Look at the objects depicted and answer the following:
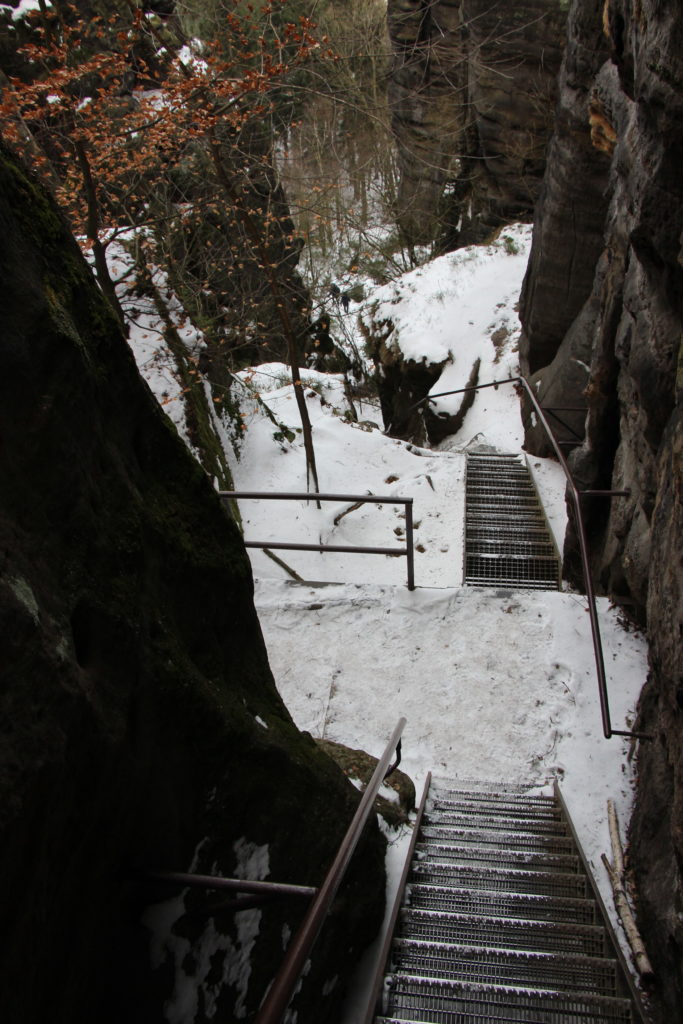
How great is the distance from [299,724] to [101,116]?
25.0ft

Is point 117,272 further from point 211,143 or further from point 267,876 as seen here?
point 267,876

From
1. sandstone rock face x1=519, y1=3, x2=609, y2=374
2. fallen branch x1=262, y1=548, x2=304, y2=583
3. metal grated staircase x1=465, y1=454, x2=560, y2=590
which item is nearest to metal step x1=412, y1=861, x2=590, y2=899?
metal grated staircase x1=465, y1=454, x2=560, y2=590

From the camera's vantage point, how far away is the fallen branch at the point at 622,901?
3.71 meters

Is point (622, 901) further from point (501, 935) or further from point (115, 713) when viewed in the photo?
point (115, 713)

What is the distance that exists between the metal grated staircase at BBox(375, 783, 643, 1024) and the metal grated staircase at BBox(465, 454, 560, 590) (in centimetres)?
455

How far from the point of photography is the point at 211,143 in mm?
8930

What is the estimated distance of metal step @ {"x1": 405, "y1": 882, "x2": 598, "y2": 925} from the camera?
3699 millimetres

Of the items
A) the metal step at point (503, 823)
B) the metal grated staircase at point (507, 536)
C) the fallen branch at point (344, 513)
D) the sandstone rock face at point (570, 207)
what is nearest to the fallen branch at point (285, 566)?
the fallen branch at point (344, 513)

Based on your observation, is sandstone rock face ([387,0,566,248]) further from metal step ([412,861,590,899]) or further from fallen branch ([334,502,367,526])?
metal step ([412,861,590,899])

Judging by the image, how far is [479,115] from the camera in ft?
61.4

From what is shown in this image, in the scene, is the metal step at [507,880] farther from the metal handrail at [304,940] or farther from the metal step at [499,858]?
the metal handrail at [304,940]

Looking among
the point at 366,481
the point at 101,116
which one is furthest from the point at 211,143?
the point at 366,481

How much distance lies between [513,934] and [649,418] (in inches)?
141

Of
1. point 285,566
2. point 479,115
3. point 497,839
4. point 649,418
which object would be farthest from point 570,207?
point 497,839
